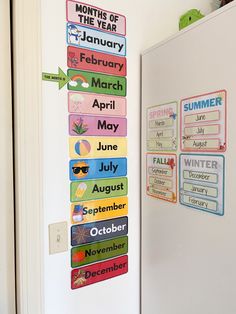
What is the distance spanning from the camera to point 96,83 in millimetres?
997

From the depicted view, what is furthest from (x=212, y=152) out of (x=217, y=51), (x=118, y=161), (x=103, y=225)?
(x=103, y=225)

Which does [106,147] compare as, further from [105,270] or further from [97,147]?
[105,270]

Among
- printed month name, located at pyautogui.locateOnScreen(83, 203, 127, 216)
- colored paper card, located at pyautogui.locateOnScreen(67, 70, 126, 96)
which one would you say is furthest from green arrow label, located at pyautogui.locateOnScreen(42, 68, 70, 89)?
printed month name, located at pyautogui.locateOnScreen(83, 203, 127, 216)

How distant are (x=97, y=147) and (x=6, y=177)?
0.35 m

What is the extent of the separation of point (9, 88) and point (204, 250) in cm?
83

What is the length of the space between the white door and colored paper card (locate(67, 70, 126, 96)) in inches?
8.6

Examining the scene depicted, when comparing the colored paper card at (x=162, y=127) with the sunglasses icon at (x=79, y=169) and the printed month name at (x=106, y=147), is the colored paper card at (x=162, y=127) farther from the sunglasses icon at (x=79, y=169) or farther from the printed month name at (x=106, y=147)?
the sunglasses icon at (x=79, y=169)

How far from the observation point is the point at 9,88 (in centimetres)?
85

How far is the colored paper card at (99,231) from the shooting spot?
0.98m

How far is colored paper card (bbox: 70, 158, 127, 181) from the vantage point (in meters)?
0.96

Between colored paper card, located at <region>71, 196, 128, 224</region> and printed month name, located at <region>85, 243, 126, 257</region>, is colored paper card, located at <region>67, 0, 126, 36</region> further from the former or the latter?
printed month name, located at <region>85, 243, 126, 257</region>

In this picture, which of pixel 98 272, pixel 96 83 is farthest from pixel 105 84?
pixel 98 272

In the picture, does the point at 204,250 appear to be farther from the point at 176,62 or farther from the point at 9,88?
the point at 9,88

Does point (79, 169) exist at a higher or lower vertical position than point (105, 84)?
lower
